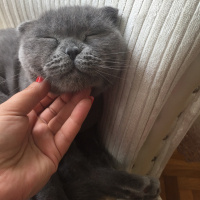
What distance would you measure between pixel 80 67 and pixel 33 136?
30 centimetres

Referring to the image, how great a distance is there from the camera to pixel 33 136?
2.37 ft

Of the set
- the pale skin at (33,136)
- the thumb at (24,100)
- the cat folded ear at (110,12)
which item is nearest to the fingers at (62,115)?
the pale skin at (33,136)

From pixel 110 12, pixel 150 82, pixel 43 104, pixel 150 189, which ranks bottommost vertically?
pixel 150 189

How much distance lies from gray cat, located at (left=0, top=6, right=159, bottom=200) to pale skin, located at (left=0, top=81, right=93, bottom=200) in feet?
0.21

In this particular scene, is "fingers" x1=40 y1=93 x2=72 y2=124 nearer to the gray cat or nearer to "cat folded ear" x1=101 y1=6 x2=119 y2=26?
the gray cat

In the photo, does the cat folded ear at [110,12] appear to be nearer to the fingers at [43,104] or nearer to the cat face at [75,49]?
the cat face at [75,49]

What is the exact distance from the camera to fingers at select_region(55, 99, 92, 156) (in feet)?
2.24

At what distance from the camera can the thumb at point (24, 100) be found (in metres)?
0.62

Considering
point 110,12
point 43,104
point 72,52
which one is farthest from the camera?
point 43,104

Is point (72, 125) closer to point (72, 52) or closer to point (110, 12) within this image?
point (72, 52)

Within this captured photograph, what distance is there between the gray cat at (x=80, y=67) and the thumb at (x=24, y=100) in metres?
0.03

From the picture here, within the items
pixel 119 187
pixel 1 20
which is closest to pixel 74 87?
pixel 119 187

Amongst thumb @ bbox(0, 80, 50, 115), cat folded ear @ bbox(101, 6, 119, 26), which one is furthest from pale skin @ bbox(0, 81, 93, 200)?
cat folded ear @ bbox(101, 6, 119, 26)

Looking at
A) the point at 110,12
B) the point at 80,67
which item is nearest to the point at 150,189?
the point at 80,67
